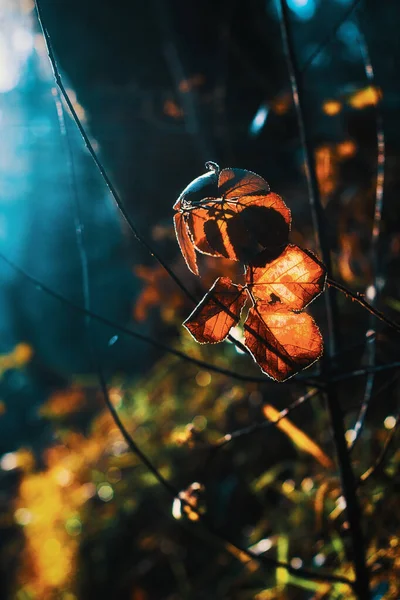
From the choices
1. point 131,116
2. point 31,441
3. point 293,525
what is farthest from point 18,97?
point 293,525

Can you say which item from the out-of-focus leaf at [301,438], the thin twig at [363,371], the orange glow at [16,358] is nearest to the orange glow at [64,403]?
the orange glow at [16,358]

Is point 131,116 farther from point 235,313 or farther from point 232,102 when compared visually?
point 235,313

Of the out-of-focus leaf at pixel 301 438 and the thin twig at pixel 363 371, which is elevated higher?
the thin twig at pixel 363 371

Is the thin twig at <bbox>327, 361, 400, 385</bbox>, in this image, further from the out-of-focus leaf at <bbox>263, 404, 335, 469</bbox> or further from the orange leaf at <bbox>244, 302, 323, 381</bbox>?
the out-of-focus leaf at <bbox>263, 404, 335, 469</bbox>

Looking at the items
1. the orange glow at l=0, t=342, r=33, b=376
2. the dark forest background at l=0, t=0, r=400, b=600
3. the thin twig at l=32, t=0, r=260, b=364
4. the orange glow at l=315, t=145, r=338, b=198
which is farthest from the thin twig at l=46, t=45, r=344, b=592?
the orange glow at l=0, t=342, r=33, b=376

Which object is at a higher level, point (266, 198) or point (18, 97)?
point (18, 97)

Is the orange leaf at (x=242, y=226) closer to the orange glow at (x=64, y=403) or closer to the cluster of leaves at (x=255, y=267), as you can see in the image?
the cluster of leaves at (x=255, y=267)

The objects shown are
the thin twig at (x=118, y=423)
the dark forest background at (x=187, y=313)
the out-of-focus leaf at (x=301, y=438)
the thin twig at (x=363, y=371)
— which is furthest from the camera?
the dark forest background at (x=187, y=313)
